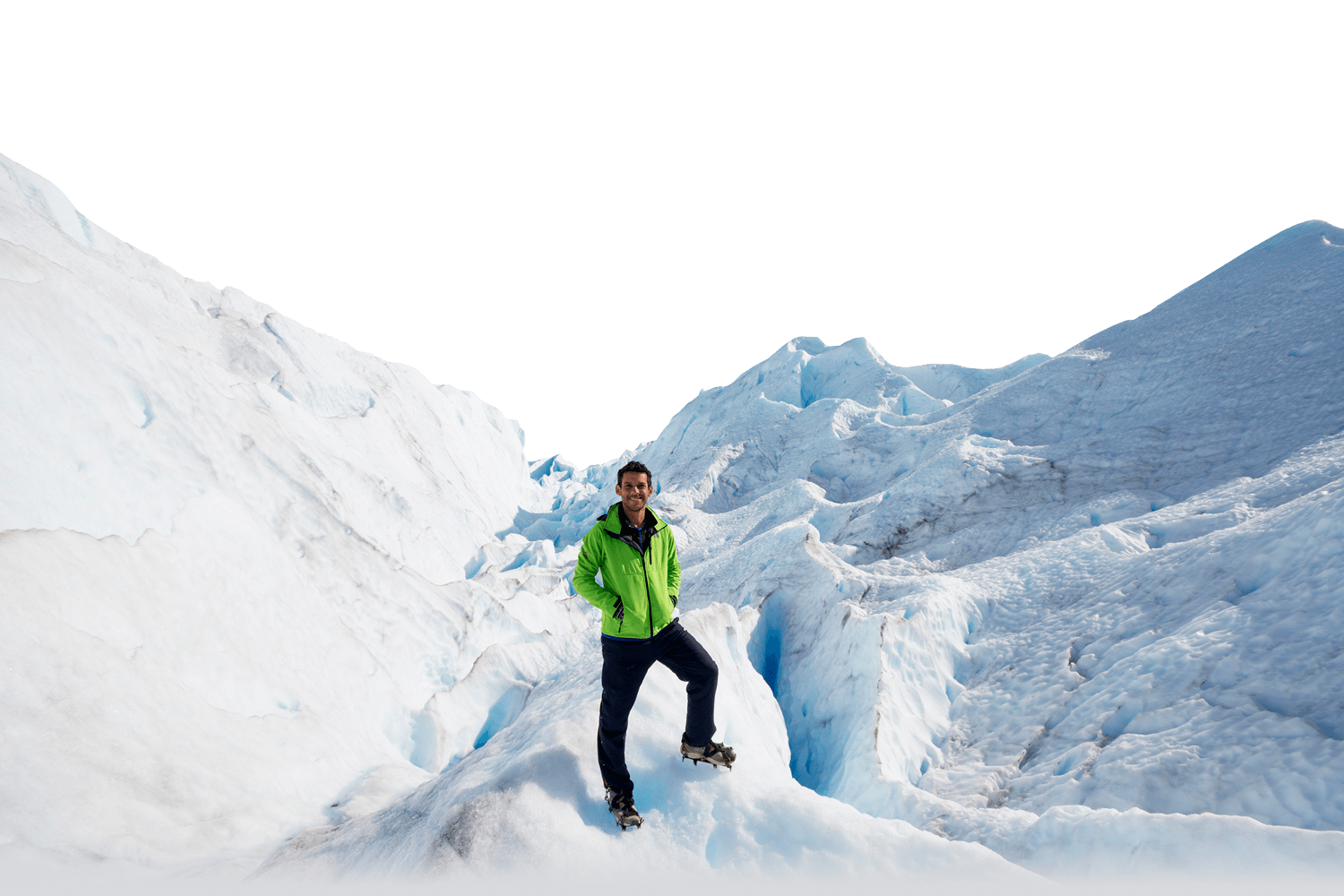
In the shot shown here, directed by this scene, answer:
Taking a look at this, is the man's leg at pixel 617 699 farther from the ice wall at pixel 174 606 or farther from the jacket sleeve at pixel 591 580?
the ice wall at pixel 174 606

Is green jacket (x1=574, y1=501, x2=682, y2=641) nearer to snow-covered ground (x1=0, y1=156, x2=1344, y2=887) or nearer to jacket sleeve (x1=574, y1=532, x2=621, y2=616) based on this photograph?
jacket sleeve (x1=574, y1=532, x2=621, y2=616)

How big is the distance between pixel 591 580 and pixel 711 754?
1474 mm

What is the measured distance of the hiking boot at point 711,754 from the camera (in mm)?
3877

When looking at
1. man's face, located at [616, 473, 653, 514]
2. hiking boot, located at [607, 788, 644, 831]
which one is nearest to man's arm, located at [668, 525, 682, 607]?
man's face, located at [616, 473, 653, 514]

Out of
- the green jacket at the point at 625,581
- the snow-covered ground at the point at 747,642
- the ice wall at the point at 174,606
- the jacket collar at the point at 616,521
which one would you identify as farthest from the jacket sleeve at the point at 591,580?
the ice wall at the point at 174,606

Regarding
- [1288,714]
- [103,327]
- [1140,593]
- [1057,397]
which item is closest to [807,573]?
[1140,593]

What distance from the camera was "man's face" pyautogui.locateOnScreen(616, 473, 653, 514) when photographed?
3.52 meters

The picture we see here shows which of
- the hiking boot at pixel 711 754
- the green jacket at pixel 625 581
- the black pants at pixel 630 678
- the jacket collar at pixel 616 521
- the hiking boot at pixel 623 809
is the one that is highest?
the jacket collar at pixel 616 521

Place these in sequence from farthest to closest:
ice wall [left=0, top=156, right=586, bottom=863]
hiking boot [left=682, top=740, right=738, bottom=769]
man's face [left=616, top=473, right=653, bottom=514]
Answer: ice wall [left=0, top=156, right=586, bottom=863] < hiking boot [left=682, top=740, right=738, bottom=769] < man's face [left=616, top=473, right=653, bottom=514]

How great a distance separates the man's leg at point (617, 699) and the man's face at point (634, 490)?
859mm

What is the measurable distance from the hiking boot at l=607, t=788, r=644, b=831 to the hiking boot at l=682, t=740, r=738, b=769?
491mm

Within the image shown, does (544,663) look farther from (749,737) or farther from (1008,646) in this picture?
(1008,646)

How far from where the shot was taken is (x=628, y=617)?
3.58 metres

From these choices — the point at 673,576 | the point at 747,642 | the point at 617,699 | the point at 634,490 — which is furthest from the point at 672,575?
the point at 747,642
